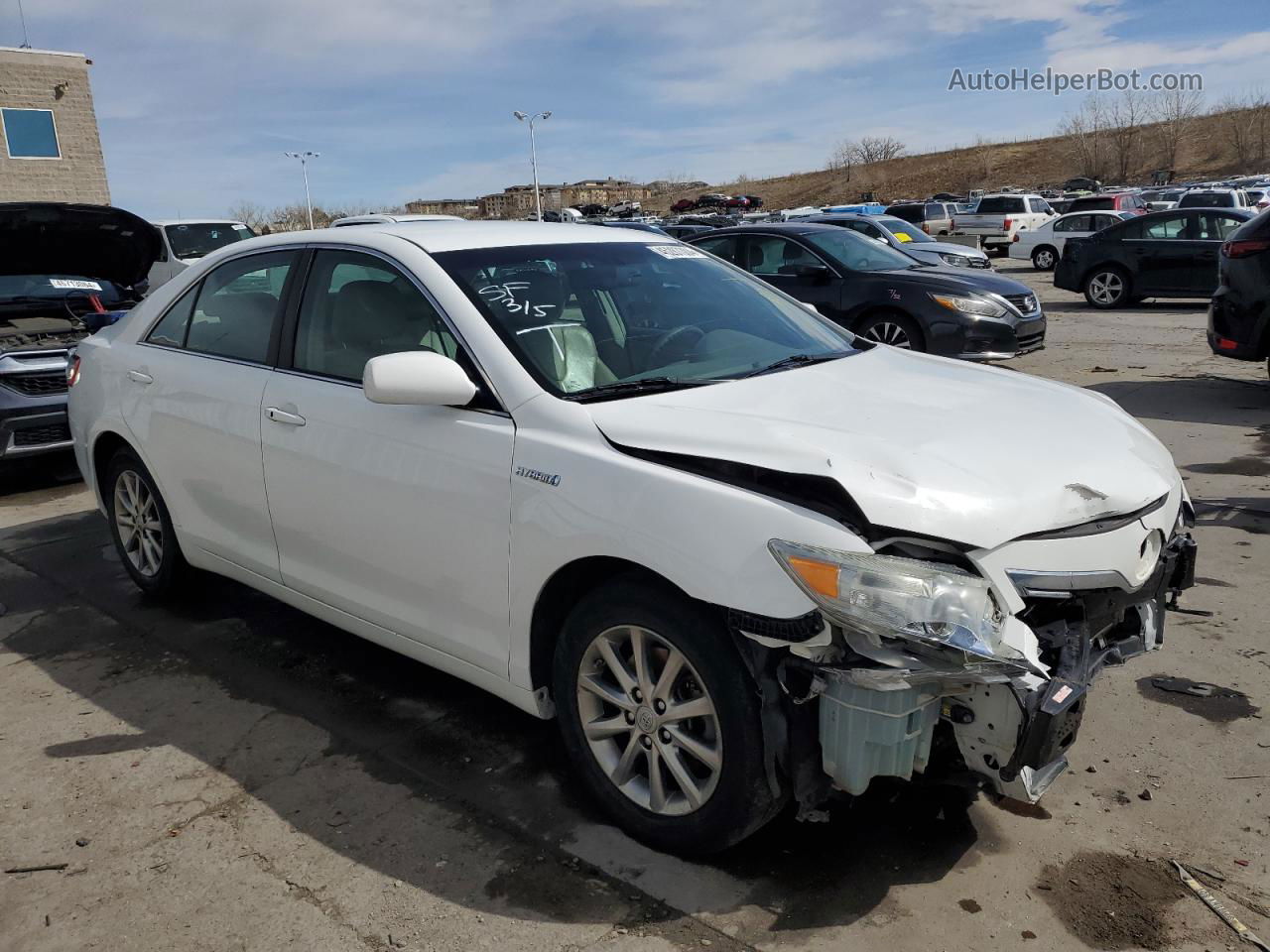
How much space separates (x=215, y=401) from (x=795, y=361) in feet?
7.60

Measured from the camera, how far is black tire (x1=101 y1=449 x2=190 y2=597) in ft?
15.7

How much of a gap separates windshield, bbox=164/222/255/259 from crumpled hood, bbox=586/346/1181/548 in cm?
1425

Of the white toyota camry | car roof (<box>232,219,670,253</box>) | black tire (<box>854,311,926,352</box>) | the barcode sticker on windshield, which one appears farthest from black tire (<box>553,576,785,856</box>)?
black tire (<box>854,311,926,352</box>)

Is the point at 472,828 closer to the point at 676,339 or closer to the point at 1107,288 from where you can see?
the point at 676,339

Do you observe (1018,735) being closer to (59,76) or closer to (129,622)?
(129,622)

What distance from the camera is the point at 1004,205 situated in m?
33.5

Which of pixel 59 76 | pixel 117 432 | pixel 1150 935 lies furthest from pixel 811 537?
pixel 59 76

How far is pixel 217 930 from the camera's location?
9.00ft

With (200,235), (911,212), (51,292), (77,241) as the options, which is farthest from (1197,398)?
(911,212)

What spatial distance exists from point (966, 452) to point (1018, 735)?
0.77 m

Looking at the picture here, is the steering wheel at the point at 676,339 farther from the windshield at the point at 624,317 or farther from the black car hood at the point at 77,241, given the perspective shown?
the black car hood at the point at 77,241

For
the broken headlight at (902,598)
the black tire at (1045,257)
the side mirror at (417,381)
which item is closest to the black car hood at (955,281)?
the side mirror at (417,381)

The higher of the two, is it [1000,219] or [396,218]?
[396,218]

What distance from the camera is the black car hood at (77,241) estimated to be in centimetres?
719
